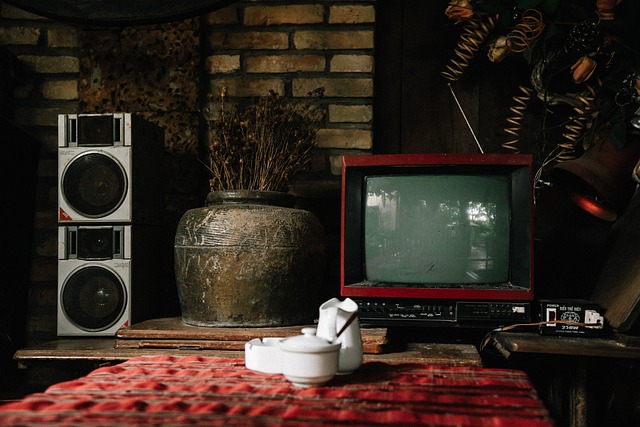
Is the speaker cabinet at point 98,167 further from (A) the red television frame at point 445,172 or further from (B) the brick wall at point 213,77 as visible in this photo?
(A) the red television frame at point 445,172

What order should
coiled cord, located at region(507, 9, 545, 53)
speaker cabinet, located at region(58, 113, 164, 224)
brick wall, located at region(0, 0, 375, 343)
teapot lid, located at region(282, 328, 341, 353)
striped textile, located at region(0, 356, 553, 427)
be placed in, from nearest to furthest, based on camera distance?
striped textile, located at region(0, 356, 553, 427)
teapot lid, located at region(282, 328, 341, 353)
speaker cabinet, located at region(58, 113, 164, 224)
coiled cord, located at region(507, 9, 545, 53)
brick wall, located at region(0, 0, 375, 343)

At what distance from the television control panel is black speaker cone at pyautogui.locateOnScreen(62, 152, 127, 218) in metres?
0.83

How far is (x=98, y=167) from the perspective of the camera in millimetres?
1916

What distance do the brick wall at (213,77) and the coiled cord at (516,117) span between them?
0.52 m

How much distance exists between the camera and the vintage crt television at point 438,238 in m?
1.74

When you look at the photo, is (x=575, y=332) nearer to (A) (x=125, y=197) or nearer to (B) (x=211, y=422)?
(B) (x=211, y=422)

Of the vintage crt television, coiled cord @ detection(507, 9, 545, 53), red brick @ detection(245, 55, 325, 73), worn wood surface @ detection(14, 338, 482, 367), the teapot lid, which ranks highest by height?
coiled cord @ detection(507, 9, 545, 53)

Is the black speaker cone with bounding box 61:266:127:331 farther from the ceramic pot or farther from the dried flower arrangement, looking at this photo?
the ceramic pot

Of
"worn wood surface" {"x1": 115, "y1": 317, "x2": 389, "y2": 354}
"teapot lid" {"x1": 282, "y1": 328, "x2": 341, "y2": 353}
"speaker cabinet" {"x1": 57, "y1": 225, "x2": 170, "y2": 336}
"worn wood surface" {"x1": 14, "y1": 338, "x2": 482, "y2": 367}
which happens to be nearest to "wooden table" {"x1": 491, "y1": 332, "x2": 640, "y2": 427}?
"worn wood surface" {"x1": 14, "y1": 338, "x2": 482, "y2": 367}

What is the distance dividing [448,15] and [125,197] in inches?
49.7

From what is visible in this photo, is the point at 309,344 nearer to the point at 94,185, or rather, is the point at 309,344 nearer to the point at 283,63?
the point at 94,185

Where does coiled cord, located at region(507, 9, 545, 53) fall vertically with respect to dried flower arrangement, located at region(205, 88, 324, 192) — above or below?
above

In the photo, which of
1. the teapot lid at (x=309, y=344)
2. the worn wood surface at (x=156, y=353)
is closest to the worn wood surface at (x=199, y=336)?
the worn wood surface at (x=156, y=353)

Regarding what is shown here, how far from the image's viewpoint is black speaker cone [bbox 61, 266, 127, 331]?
191 centimetres
